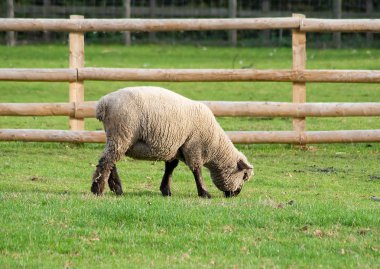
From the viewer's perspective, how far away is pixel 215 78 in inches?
569

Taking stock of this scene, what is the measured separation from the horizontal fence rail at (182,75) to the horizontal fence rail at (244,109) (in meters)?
0.37

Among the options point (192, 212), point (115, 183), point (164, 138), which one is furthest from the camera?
point (115, 183)

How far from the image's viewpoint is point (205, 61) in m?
25.4

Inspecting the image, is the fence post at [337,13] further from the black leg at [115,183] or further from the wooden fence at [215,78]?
the black leg at [115,183]

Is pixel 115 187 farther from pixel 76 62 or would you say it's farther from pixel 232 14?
pixel 232 14

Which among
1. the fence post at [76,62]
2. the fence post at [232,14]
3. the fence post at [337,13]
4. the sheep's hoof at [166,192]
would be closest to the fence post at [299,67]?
the fence post at [76,62]

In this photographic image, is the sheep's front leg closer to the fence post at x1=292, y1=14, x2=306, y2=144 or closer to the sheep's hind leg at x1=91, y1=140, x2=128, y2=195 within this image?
the sheep's hind leg at x1=91, y1=140, x2=128, y2=195

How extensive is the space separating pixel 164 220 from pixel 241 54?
1844 centimetres

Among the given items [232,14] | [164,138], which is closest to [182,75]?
[164,138]

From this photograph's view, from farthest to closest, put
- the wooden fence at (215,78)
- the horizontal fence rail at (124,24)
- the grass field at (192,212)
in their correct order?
1. the horizontal fence rail at (124,24)
2. the wooden fence at (215,78)
3. the grass field at (192,212)

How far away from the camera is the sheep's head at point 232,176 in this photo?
11.1 meters

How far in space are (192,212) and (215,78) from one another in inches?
222

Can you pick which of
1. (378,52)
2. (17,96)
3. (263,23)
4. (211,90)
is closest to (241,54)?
(378,52)

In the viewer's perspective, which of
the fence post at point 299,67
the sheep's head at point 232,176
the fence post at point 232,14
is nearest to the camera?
the sheep's head at point 232,176
